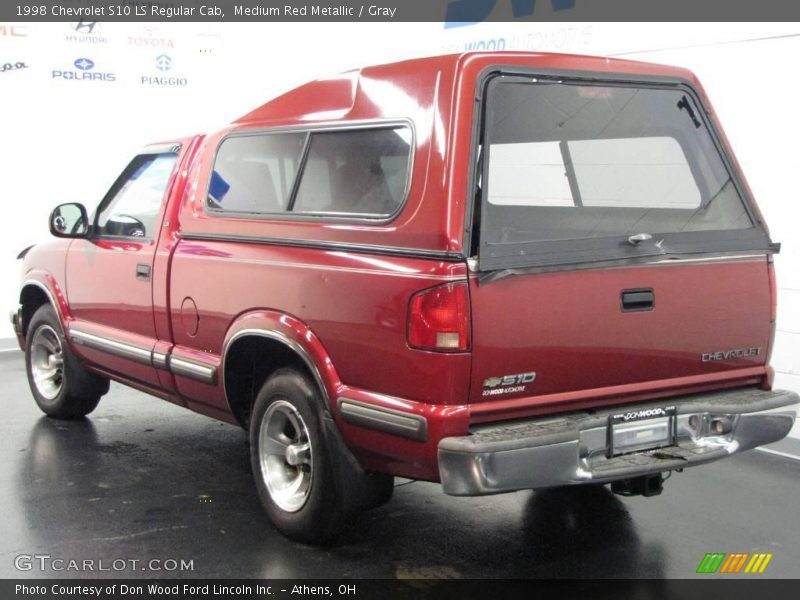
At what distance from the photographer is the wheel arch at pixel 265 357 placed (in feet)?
12.2

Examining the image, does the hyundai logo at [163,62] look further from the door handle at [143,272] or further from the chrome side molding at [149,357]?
the door handle at [143,272]

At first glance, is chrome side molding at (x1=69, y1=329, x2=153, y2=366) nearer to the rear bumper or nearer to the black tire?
the black tire

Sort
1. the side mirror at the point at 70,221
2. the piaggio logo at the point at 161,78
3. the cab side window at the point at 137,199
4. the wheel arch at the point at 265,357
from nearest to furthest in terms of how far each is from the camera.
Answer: the wheel arch at the point at 265,357 < the cab side window at the point at 137,199 < the side mirror at the point at 70,221 < the piaggio logo at the point at 161,78

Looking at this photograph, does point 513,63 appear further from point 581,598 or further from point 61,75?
point 61,75

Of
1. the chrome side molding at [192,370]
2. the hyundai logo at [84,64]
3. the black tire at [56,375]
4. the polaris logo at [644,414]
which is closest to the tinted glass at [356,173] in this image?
the chrome side molding at [192,370]

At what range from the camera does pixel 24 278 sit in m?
6.16

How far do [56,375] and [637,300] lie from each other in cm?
423

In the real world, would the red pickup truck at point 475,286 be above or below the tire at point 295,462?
above

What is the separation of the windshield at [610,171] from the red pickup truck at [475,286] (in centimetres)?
1
